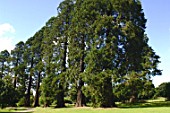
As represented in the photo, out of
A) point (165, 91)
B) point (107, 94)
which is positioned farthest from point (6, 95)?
point (165, 91)

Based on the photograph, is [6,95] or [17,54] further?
[17,54]

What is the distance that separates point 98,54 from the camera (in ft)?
120

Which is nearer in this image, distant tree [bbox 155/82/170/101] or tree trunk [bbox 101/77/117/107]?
tree trunk [bbox 101/77/117/107]

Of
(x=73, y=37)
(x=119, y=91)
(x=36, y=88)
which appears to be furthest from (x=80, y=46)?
(x=36, y=88)

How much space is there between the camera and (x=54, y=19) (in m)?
51.7

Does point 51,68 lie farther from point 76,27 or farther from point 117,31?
point 117,31

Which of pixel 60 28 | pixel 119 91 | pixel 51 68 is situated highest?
pixel 60 28

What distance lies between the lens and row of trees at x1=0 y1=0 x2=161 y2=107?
36812mm

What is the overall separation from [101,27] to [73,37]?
6552 mm

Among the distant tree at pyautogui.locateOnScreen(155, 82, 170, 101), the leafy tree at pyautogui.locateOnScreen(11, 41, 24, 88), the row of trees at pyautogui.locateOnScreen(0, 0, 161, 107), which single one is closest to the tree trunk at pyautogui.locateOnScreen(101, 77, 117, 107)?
the row of trees at pyautogui.locateOnScreen(0, 0, 161, 107)

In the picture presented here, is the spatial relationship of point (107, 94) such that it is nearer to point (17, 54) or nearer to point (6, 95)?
point (6, 95)

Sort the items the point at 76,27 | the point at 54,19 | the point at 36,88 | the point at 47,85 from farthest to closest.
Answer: the point at 36,88 → the point at 54,19 → the point at 47,85 → the point at 76,27

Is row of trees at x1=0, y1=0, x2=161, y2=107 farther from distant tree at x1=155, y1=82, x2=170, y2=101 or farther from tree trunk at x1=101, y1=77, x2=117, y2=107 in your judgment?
distant tree at x1=155, y1=82, x2=170, y2=101

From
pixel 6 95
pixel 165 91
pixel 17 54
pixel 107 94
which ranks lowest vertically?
pixel 107 94
